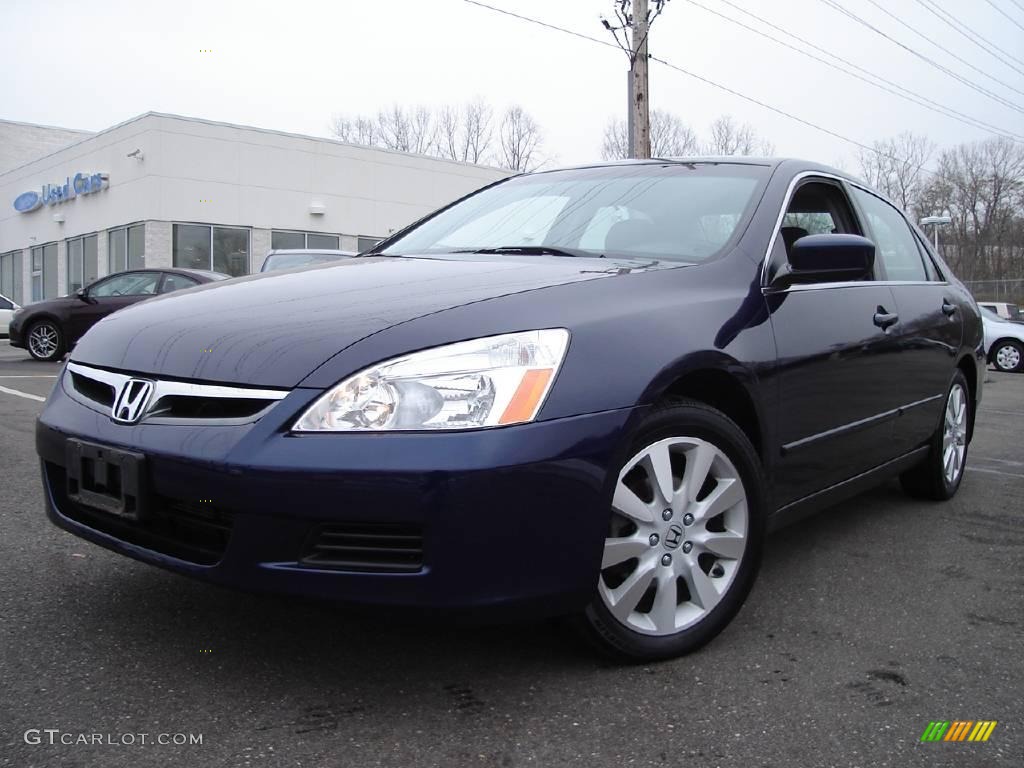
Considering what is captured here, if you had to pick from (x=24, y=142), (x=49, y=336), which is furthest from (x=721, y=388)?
(x=24, y=142)

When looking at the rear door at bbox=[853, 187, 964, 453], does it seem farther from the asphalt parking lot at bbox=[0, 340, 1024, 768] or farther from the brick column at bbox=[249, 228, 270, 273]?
the brick column at bbox=[249, 228, 270, 273]

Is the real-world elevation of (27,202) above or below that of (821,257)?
above

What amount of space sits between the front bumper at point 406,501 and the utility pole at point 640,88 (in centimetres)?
1336

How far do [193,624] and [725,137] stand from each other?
165ft

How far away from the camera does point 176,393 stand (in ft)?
7.48

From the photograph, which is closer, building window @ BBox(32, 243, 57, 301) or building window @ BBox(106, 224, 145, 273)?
building window @ BBox(106, 224, 145, 273)

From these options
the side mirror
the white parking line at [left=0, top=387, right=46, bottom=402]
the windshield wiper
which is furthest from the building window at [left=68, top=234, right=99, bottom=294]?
the side mirror

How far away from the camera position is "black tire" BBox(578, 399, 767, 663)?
7.79ft

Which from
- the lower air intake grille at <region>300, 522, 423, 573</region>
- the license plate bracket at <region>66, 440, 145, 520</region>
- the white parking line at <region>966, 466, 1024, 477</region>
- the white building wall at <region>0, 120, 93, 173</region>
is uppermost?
the white building wall at <region>0, 120, 93, 173</region>

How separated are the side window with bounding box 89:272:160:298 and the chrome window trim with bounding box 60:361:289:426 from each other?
38.4 feet

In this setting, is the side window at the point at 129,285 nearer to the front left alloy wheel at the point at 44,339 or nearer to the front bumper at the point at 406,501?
the front left alloy wheel at the point at 44,339

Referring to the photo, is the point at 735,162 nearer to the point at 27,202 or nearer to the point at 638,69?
the point at 638,69

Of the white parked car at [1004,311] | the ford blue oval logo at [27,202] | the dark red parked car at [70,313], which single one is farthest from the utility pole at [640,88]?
the ford blue oval logo at [27,202]

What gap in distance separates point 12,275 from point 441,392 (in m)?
34.8
